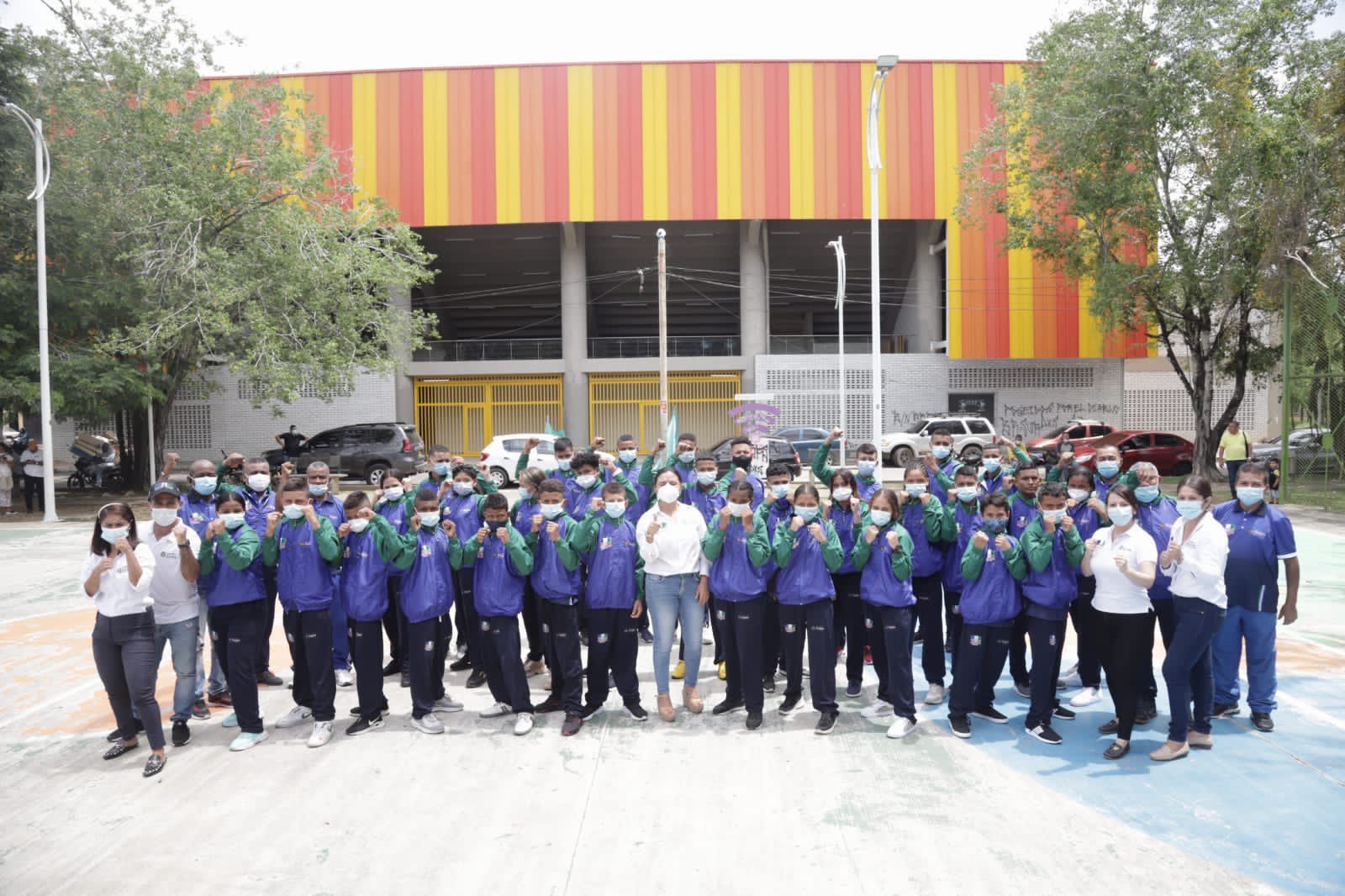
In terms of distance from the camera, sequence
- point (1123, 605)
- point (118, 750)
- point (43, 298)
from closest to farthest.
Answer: point (1123, 605)
point (118, 750)
point (43, 298)

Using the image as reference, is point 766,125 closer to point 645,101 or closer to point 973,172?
point 645,101

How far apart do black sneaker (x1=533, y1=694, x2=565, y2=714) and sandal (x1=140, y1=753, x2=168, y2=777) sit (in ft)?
7.64

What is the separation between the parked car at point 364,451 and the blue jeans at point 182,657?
17.5m

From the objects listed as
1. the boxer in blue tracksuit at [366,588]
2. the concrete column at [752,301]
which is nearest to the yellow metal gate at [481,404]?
Result: the concrete column at [752,301]

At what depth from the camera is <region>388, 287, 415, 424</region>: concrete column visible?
1189 inches

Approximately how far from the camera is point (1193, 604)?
5312mm

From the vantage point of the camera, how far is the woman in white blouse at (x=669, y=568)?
6.21 m

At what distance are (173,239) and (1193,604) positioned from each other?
69.2 ft

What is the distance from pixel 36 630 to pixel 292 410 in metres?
22.1

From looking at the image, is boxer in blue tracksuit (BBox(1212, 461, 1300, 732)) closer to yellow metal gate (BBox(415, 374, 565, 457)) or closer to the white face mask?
the white face mask

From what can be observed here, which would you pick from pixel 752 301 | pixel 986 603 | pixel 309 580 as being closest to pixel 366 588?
pixel 309 580

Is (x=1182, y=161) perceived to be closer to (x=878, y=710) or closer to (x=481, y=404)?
(x=878, y=710)

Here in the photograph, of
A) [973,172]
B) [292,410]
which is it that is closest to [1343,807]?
[973,172]

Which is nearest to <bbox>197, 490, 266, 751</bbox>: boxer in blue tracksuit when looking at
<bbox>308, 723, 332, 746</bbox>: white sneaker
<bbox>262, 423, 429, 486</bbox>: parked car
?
<bbox>308, 723, 332, 746</bbox>: white sneaker
